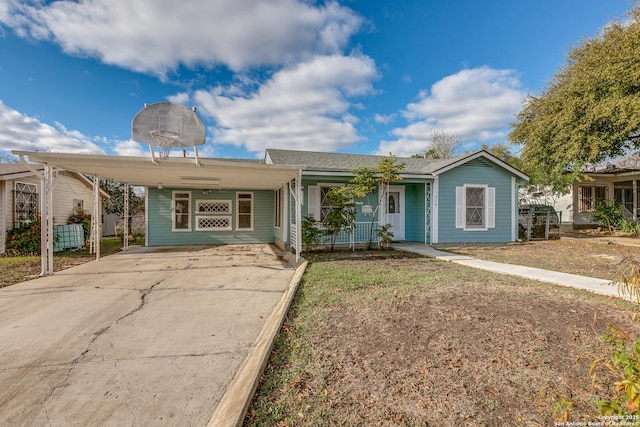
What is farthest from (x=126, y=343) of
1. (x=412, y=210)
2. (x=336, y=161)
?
(x=412, y=210)

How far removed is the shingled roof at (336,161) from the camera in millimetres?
11312

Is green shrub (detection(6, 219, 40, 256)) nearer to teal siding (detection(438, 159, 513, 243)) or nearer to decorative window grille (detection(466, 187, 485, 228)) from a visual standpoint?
teal siding (detection(438, 159, 513, 243))

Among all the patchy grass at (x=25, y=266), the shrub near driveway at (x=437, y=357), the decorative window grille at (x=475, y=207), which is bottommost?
the patchy grass at (x=25, y=266)

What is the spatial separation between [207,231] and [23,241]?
5.93 meters

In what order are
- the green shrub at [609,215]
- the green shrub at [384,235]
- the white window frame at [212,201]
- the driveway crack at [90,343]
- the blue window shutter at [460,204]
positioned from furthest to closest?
the green shrub at [609,215] → the white window frame at [212,201] → the blue window shutter at [460,204] → the green shrub at [384,235] → the driveway crack at [90,343]

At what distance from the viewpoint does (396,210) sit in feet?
38.8

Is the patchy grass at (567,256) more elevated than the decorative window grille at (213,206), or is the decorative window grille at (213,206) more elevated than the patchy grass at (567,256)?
the decorative window grille at (213,206)

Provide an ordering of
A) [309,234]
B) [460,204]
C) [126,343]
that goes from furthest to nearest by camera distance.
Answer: [460,204]
[309,234]
[126,343]

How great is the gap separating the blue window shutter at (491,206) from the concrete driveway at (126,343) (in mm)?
9108

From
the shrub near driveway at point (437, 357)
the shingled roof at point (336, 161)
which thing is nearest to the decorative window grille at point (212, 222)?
the shingled roof at point (336, 161)

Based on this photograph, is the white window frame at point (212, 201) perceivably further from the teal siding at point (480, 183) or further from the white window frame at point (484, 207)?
the white window frame at point (484, 207)

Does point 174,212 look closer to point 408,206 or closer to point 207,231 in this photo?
point 207,231

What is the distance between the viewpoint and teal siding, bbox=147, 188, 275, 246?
38.9ft

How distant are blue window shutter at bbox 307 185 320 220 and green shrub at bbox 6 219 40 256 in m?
9.53
